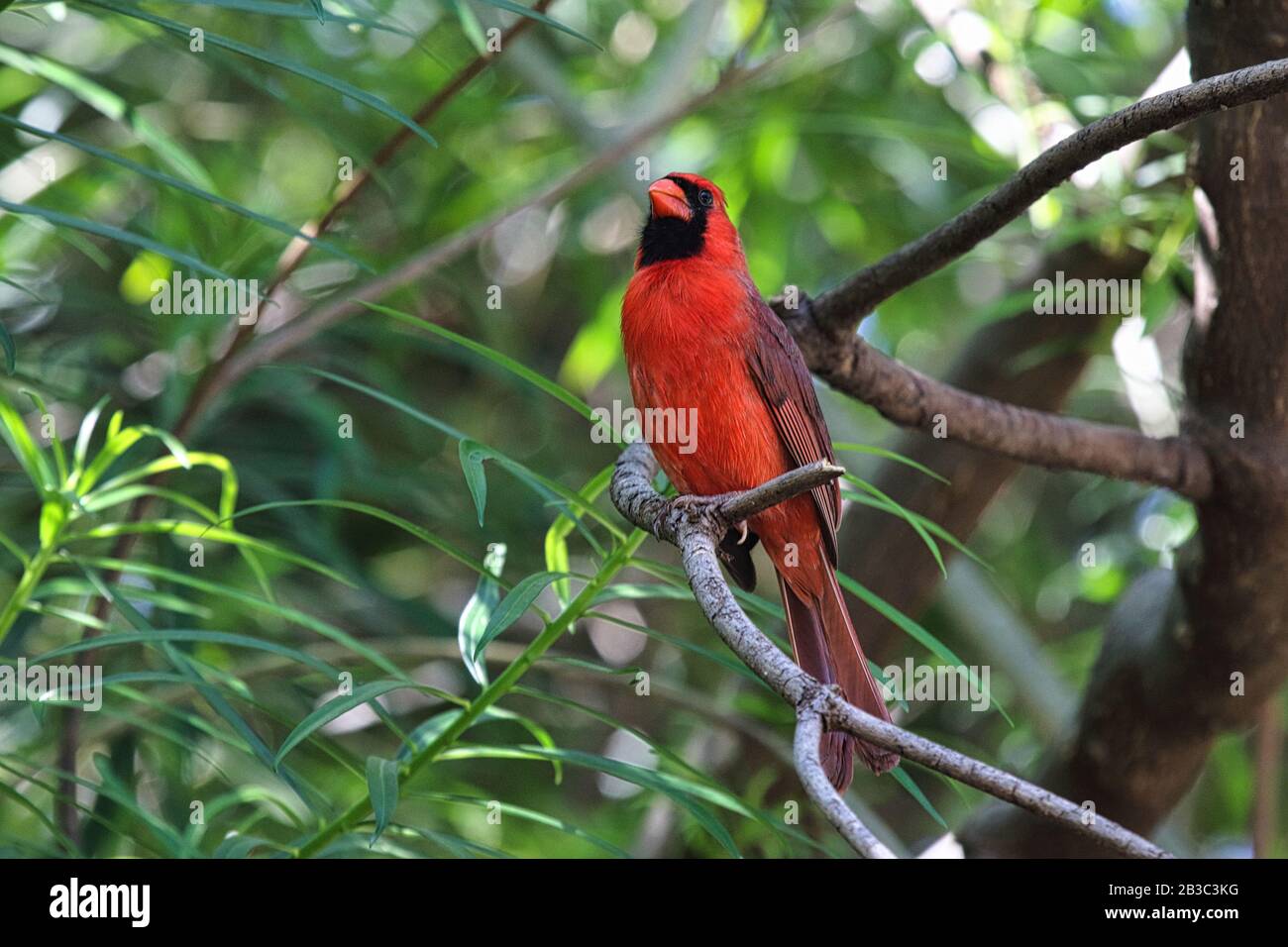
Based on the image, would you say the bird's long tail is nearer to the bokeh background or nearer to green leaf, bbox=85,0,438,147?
the bokeh background

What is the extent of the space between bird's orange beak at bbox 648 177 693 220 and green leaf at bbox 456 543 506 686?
105 centimetres

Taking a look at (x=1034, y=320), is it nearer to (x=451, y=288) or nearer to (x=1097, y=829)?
(x=451, y=288)

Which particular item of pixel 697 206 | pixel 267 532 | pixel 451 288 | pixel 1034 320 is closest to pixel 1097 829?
pixel 697 206

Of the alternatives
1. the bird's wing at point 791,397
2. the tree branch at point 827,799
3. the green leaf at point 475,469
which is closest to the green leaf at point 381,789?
the green leaf at point 475,469

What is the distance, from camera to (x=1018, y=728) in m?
4.28

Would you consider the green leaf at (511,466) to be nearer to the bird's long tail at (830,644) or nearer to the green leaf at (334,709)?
the green leaf at (334,709)

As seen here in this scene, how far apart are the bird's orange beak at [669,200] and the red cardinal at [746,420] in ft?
0.89

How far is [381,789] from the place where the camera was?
1.89 metres

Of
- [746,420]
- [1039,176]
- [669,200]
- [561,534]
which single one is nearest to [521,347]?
[669,200]

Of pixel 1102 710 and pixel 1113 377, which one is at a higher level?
pixel 1113 377

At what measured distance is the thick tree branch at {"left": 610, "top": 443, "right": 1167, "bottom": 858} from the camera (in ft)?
4.26

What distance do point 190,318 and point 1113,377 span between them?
3220mm

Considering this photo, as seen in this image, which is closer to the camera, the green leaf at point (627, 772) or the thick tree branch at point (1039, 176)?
the thick tree branch at point (1039, 176)

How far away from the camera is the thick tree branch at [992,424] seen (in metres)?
2.62
